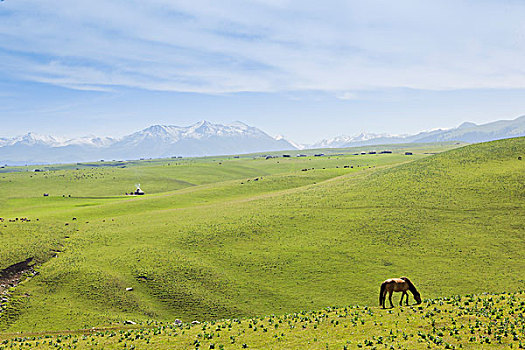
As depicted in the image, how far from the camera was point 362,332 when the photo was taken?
2377 cm

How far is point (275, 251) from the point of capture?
6238 cm

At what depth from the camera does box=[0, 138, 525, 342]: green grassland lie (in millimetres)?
46875

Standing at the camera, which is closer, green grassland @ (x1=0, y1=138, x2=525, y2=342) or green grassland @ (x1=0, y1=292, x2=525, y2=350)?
green grassland @ (x1=0, y1=292, x2=525, y2=350)

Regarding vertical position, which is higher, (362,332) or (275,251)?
(362,332)

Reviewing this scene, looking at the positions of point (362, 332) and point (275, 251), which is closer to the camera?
point (362, 332)

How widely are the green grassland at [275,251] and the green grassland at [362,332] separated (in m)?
3.37

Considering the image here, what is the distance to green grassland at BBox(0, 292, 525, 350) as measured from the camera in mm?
21297

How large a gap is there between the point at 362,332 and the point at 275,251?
39.0 meters

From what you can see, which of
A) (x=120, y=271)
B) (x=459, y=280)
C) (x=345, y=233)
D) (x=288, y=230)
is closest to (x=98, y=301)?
(x=120, y=271)

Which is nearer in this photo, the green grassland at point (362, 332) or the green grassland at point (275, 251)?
the green grassland at point (362, 332)

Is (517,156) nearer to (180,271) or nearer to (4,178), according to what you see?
(180,271)

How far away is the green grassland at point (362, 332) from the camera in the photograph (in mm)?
21297

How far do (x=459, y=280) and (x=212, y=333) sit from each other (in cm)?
4082

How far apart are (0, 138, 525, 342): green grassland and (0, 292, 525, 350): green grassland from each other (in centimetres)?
337
